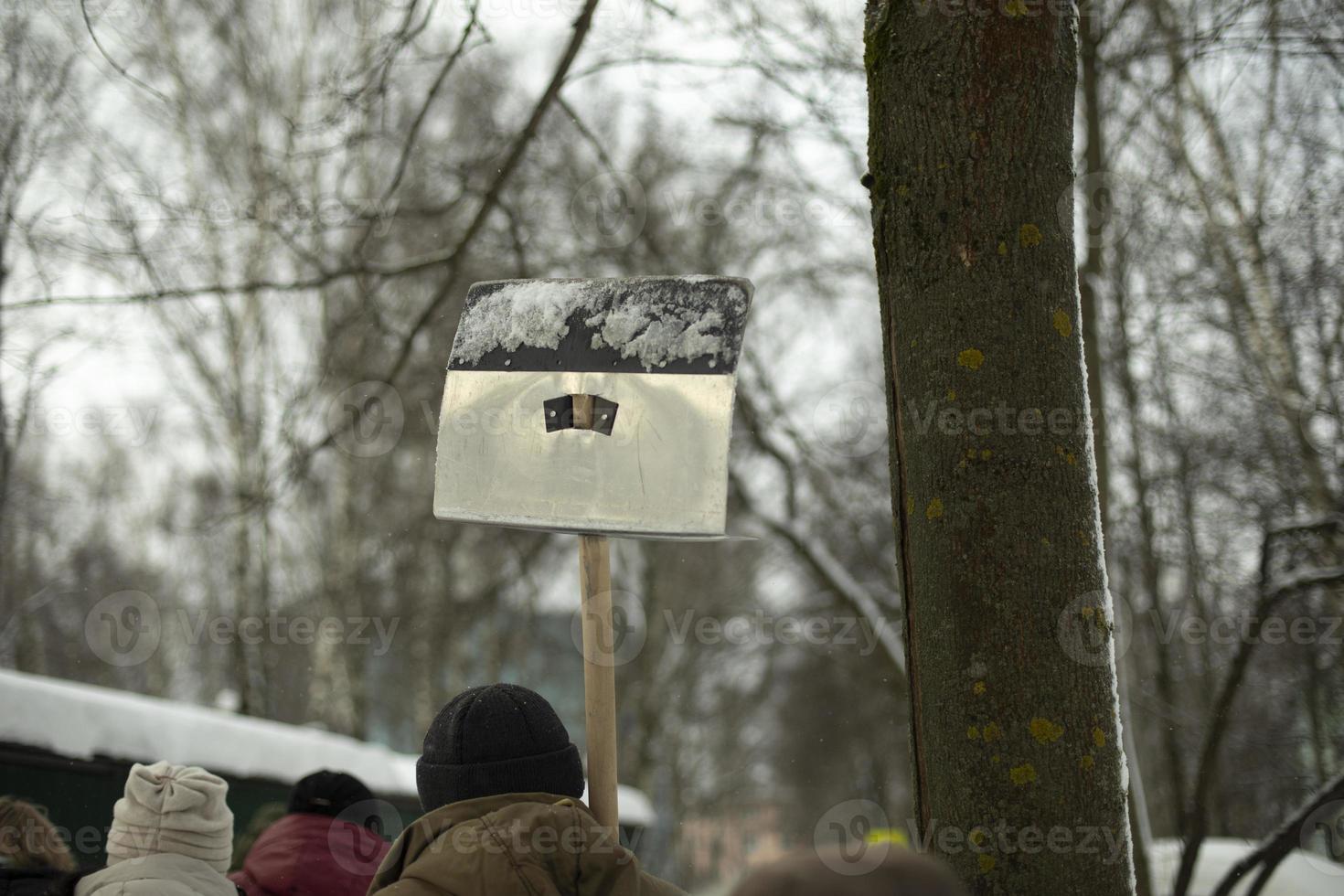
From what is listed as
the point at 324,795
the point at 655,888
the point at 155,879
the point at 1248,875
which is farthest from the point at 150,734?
the point at 1248,875

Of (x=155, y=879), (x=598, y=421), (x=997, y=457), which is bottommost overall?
(x=155, y=879)

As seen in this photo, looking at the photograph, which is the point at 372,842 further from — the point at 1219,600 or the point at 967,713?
the point at 1219,600

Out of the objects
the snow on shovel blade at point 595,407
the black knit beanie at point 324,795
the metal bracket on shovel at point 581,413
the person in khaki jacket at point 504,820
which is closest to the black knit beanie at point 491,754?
the person in khaki jacket at point 504,820

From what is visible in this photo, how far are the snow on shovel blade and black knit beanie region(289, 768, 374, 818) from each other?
113cm

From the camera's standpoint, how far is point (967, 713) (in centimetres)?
183

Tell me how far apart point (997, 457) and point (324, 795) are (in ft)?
6.70

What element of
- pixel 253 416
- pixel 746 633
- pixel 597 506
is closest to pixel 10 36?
pixel 253 416

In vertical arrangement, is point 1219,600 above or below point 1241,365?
below

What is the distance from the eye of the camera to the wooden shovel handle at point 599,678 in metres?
2.12

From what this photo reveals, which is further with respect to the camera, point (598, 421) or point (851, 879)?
point (598, 421)

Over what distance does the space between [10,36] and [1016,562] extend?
764 cm

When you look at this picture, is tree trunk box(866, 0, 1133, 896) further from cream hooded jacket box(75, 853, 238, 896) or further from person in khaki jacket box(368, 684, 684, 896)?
cream hooded jacket box(75, 853, 238, 896)

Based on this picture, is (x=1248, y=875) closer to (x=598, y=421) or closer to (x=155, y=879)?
(x=598, y=421)

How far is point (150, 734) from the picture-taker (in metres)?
4.72
